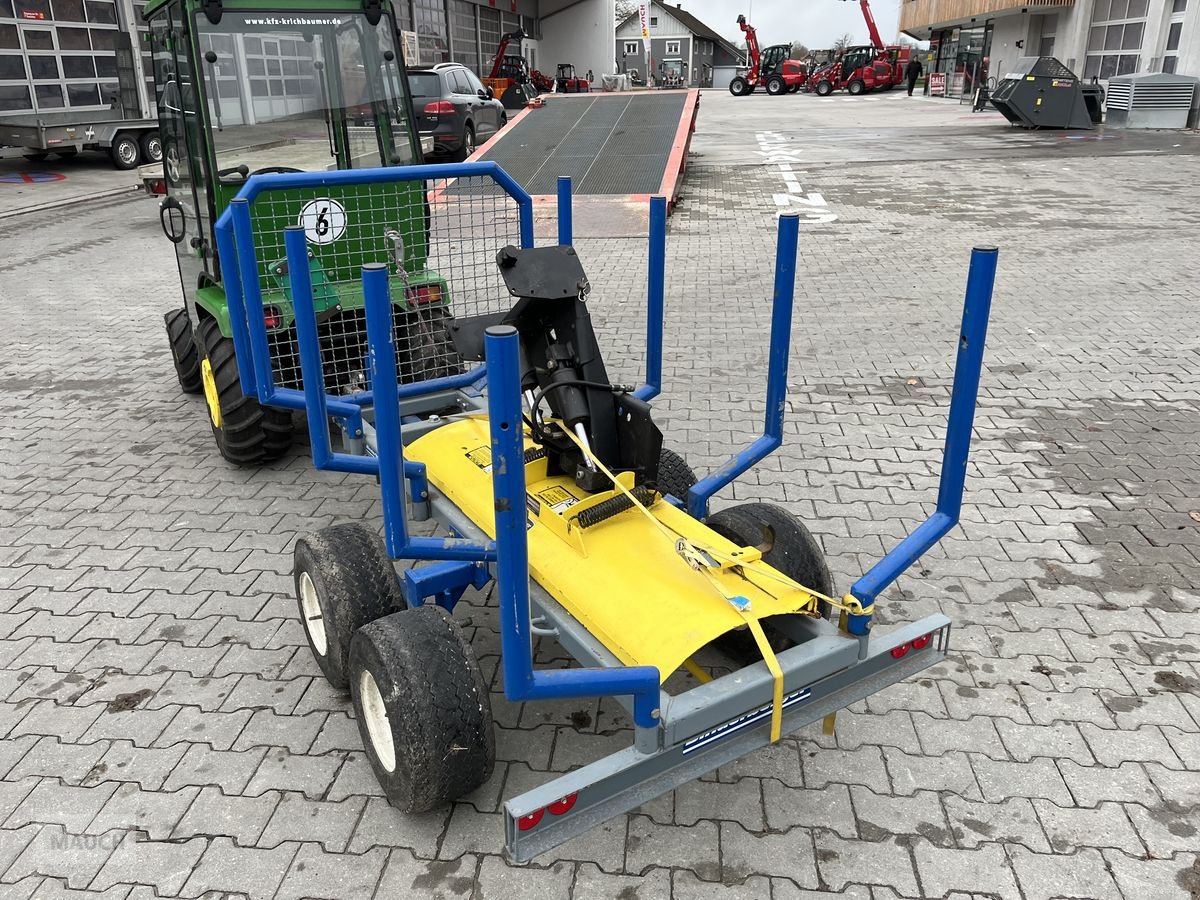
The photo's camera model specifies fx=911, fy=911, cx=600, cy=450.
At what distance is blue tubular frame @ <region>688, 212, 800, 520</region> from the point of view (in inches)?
121

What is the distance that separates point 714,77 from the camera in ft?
188

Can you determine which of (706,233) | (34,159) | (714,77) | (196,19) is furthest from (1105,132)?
(714,77)

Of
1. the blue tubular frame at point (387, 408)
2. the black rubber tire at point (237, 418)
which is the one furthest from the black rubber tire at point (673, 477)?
the black rubber tire at point (237, 418)

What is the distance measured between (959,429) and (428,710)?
168cm

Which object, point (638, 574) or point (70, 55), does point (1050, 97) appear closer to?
point (70, 55)

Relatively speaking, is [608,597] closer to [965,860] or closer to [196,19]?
[965,860]

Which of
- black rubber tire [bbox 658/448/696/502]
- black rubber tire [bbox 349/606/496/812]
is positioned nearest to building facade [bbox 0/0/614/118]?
black rubber tire [bbox 658/448/696/502]

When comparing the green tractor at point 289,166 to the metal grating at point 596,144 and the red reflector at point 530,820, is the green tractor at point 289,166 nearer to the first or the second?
the red reflector at point 530,820

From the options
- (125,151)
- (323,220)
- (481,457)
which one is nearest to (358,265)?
(323,220)

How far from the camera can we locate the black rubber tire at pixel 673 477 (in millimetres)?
3689

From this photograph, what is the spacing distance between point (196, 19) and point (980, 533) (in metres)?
4.42

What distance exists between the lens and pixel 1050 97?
2059 cm

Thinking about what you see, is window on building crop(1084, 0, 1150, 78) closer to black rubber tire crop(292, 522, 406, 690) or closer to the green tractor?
the green tractor

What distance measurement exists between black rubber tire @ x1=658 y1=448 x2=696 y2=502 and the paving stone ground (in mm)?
824
